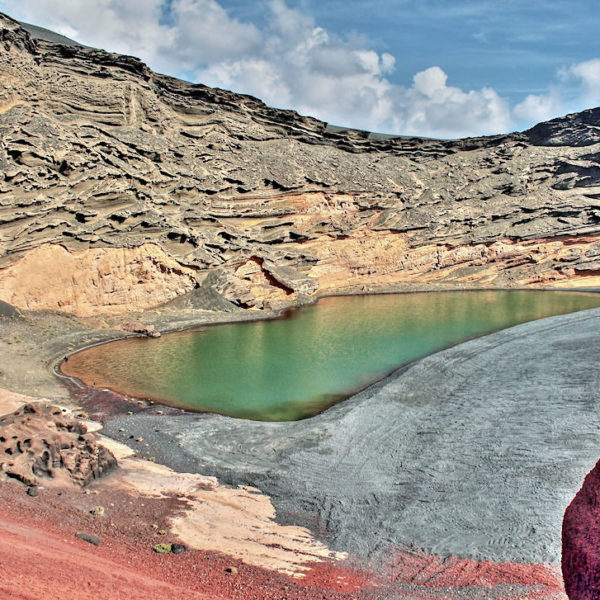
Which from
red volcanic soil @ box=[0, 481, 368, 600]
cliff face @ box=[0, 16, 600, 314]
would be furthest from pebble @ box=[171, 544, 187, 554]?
cliff face @ box=[0, 16, 600, 314]

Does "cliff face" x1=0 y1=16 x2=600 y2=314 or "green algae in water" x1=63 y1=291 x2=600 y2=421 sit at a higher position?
"cliff face" x1=0 y1=16 x2=600 y2=314

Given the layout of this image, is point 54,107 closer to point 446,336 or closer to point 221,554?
point 446,336

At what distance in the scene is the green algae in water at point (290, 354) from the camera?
61.5 ft

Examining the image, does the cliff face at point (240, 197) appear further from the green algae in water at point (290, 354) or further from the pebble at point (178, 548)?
the pebble at point (178, 548)

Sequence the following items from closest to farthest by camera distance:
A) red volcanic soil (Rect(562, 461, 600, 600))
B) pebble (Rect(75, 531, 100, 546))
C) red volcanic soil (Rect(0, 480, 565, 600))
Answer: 1. red volcanic soil (Rect(562, 461, 600, 600))
2. red volcanic soil (Rect(0, 480, 565, 600))
3. pebble (Rect(75, 531, 100, 546))

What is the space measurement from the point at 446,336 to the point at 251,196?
2001 centimetres

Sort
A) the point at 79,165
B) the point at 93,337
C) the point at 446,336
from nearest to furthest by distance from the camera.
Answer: the point at 93,337 < the point at 446,336 < the point at 79,165

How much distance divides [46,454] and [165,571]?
458 centimetres

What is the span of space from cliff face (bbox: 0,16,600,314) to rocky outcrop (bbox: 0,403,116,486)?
18145 mm

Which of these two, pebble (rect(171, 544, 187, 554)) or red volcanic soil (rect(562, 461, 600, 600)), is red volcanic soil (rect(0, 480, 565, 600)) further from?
red volcanic soil (rect(562, 461, 600, 600))

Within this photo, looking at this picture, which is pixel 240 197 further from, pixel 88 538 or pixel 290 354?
pixel 88 538

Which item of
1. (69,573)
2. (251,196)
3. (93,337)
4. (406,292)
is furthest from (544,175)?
(69,573)

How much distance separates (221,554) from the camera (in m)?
8.04

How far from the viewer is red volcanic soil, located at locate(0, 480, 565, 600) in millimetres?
5461
